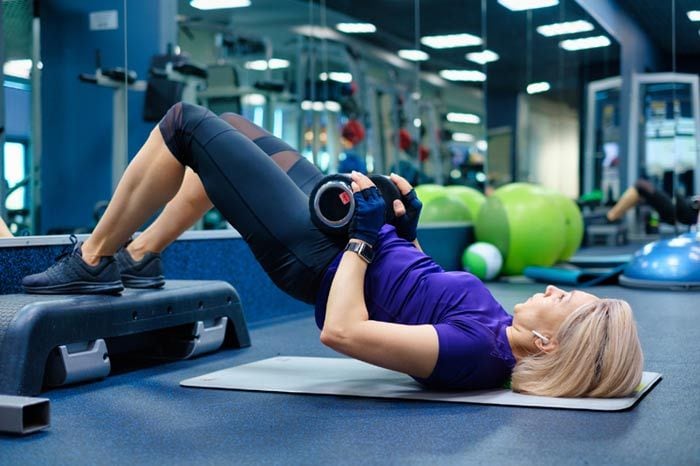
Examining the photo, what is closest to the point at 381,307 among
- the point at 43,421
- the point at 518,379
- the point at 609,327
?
A: the point at 518,379

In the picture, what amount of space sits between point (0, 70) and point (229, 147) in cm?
107

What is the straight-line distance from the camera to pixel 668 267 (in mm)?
5055

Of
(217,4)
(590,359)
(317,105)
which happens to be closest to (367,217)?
(590,359)

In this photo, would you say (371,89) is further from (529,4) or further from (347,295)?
(347,295)

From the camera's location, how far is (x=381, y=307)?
6.69ft

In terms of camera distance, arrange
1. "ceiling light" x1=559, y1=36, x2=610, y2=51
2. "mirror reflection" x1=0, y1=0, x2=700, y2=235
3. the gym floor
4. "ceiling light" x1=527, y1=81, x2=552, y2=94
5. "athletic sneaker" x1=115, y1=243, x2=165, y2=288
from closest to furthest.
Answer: the gym floor → "athletic sneaker" x1=115, y1=243, x2=165, y2=288 → "mirror reflection" x1=0, y1=0, x2=700, y2=235 → "ceiling light" x1=559, y1=36, x2=610, y2=51 → "ceiling light" x1=527, y1=81, x2=552, y2=94

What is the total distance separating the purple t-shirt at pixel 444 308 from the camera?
6.48 feet

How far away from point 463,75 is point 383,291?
512 cm

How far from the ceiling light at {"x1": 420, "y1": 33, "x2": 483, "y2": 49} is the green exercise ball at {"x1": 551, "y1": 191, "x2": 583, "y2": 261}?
5.24 feet

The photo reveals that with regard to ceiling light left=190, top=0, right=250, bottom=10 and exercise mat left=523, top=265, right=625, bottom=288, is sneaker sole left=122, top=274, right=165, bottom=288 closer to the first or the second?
ceiling light left=190, top=0, right=250, bottom=10

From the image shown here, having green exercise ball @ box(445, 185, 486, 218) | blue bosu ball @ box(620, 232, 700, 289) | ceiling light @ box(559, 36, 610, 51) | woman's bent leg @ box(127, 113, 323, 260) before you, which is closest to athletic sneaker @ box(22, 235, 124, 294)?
woman's bent leg @ box(127, 113, 323, 260)

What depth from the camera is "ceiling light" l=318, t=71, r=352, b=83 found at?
5840 mm

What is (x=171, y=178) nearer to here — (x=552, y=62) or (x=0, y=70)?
(x=0, y=70)

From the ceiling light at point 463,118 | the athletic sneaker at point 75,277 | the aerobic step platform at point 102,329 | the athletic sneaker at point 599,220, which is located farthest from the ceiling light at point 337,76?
the athletic sneaker at point 75,277
